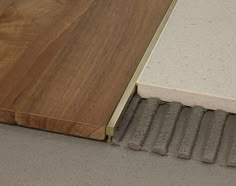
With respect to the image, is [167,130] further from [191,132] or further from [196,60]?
[196,60]

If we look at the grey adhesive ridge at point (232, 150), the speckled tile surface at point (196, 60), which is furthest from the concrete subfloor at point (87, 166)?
the speckled tile surface at point (196, 60)

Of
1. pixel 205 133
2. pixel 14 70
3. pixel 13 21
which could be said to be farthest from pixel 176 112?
pixel 13 21

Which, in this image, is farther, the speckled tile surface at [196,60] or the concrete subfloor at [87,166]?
the speckled tile surface at [196,60]

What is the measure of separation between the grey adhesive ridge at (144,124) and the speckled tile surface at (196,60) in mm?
23

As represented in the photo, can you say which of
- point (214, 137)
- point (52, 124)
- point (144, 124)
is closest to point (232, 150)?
point (214, 137)

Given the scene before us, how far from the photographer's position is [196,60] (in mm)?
922

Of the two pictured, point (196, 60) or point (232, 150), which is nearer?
point (232, 150)

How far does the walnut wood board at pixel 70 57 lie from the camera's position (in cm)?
Result: 81

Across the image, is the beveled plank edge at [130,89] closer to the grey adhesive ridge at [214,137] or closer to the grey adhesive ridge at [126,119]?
the grey adhesive ridge at [126,119]

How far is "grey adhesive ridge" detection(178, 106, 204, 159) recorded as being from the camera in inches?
30.0

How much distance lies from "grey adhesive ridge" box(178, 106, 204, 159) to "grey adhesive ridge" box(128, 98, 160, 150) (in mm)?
62

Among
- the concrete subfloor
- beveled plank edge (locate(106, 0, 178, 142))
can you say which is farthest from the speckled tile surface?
the concrete subfloor

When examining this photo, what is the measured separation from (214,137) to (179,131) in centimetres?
6

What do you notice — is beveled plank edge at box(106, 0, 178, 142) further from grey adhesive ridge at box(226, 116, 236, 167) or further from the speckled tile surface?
grey adhesive ridge at box(226, 116, 236, 167)
